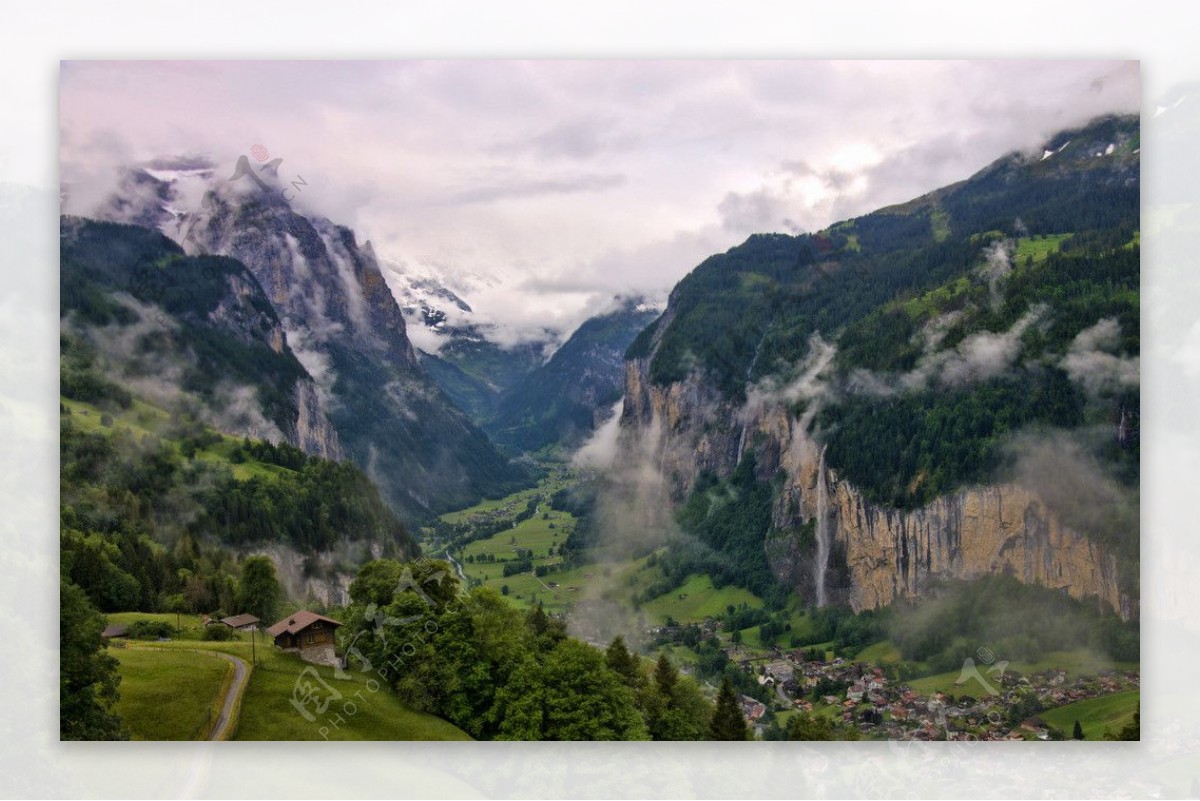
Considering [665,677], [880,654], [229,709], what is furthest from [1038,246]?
[229,709]

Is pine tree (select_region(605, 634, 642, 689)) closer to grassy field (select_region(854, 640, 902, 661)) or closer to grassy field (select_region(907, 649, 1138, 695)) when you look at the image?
grassy field (select_region(854, 640, 902, 661))

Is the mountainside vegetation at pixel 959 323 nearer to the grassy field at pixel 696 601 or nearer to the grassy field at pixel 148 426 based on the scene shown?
the grassy field at pixel 696 601

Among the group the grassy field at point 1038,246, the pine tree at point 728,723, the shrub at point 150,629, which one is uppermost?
the grassy field at point 1038,246

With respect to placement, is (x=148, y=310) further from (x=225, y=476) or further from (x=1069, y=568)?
(x=1069, y=568)

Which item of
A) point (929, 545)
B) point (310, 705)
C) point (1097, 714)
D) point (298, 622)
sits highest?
point (929, 545)

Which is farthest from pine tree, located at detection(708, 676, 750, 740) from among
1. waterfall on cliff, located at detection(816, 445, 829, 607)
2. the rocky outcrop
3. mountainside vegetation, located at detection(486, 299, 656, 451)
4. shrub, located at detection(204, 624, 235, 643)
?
shrub, located at detection(204, 624, 235, 643)

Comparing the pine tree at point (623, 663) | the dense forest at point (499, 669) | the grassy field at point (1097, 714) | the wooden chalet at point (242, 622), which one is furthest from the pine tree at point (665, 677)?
the wooden chalet at point (242, 622)

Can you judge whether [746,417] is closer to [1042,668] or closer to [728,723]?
[728,723]
